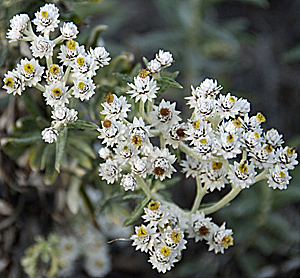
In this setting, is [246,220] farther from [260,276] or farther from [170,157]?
[170,157]

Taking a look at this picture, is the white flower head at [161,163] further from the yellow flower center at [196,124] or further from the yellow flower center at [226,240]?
the yellow flower center at [226,240]

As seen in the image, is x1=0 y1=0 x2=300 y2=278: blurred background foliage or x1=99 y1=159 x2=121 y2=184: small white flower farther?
x1=0 y1=0 x2=300 y2=278: blurred background foliage

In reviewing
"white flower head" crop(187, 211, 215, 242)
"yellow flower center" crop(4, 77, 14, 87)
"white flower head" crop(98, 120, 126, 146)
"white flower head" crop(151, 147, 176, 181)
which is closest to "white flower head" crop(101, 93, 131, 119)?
"white flower head" crop(98, 120, 126, 146)

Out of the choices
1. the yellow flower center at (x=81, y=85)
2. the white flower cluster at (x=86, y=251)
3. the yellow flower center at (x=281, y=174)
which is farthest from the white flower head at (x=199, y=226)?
the white flower cluster at (x=86, y=251)

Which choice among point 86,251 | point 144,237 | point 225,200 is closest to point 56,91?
point 144,237

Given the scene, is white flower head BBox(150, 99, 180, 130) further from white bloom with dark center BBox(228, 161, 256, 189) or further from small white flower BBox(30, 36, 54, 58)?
small white flower BBox(30, 36, 54, 58)

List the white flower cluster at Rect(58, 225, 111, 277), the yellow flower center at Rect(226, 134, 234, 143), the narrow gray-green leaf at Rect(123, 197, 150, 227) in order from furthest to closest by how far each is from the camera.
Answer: the white flower cluster at Rect(58, 225, 111, 277) → the narrow gray-green leaf at Rect(123, 197, 150, 227) → the yellow flower center at Rect(226, 134, 234, 143)

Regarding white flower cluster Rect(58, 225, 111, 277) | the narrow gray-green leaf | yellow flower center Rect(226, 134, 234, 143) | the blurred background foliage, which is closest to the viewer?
yellow flower center Rect(226, 134, 234, 143)
